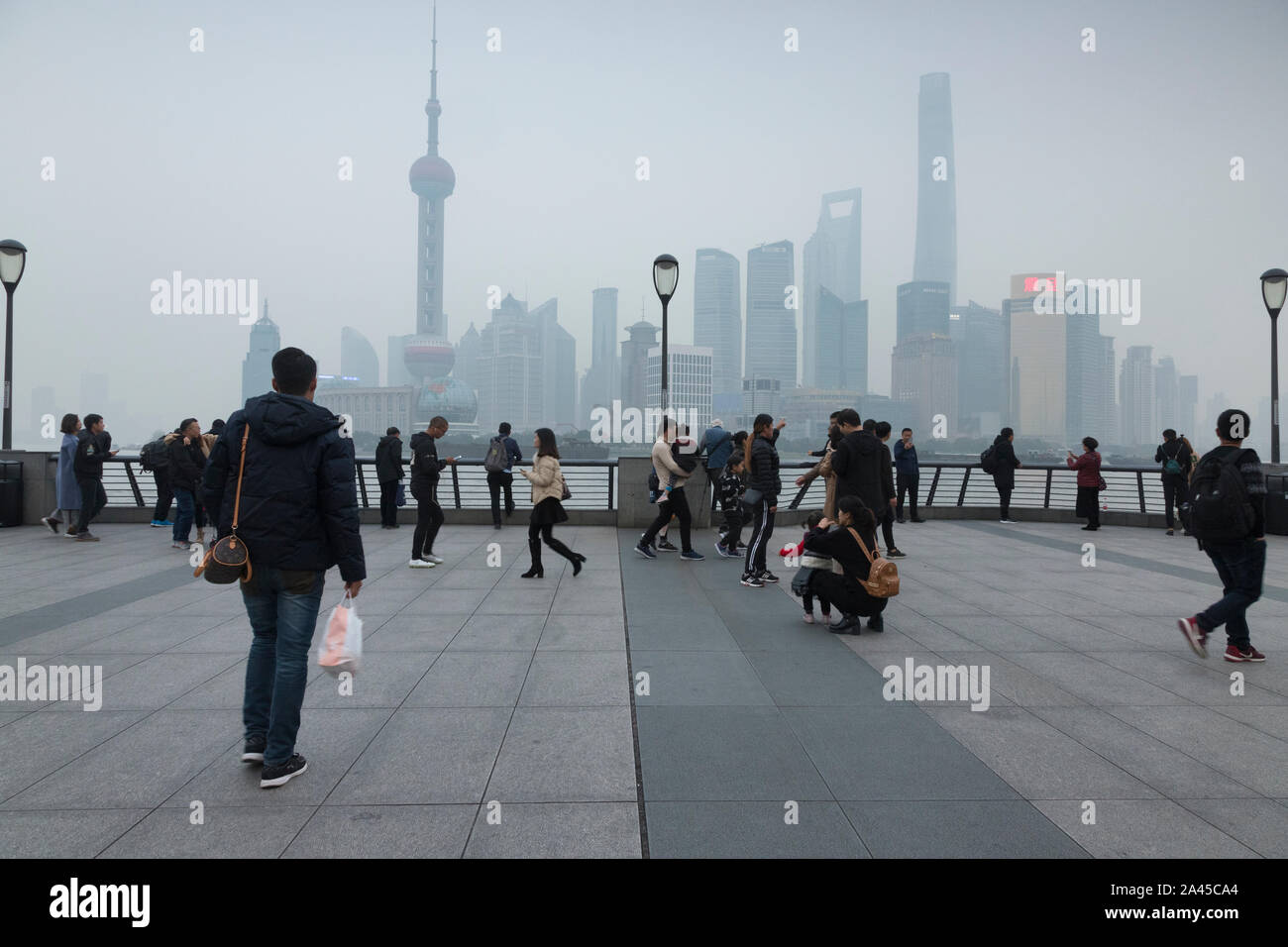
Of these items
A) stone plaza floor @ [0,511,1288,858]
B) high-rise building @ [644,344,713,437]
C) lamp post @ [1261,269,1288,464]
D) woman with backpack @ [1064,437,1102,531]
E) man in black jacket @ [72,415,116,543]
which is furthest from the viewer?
high-rise building @ [644,344,713,437]

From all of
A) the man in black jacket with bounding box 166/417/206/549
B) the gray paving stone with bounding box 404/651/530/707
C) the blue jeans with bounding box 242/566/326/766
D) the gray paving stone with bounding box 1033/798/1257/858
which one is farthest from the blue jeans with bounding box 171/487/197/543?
the gray paving stone with bounding box 1033/798/1257/858

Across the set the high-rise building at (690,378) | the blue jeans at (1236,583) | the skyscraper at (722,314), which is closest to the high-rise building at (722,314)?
the skyscraper at (722,314)

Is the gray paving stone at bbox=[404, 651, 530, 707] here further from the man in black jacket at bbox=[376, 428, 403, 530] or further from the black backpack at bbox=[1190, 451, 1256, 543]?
the man in black jacket at bbox=[376, 428, 403, 530]

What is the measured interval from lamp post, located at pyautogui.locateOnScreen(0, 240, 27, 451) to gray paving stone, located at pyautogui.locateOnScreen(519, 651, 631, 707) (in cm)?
1485

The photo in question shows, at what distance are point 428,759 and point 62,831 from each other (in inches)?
61.0

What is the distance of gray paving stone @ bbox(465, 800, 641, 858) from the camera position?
10.3 ft

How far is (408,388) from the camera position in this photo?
71.8 m

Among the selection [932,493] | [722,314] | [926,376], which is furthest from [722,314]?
[932,493]

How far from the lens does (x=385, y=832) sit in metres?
3.30

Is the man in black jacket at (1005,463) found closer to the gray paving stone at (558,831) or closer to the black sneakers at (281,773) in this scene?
the gray paving stone at (558,831)

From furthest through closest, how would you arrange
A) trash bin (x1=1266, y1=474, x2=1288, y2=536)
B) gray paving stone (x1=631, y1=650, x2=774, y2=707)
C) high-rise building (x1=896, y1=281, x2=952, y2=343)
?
high-rise building (x1=896, y1=281, x2=952, y2=343) < trash bin (x1=1266, y1=474, x2=1288, y2=536) < gray paving stone (x1=631, y1=650, x2=774, y2=707)

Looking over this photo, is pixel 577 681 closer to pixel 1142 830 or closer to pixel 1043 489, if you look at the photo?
pixel 1142 830

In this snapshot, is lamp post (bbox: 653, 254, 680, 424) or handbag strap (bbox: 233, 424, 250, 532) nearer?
handbag strap (bbox: 233, 424, 250, 532)
